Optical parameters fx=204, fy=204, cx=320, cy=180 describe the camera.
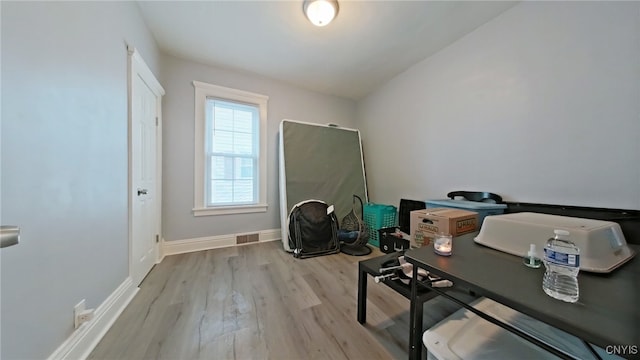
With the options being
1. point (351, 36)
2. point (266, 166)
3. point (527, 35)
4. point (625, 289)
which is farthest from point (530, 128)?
point (266, 166)

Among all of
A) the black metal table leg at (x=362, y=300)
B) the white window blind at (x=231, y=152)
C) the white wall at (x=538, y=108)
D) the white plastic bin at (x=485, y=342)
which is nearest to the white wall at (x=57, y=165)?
the white window blind at (x=231, y=152)

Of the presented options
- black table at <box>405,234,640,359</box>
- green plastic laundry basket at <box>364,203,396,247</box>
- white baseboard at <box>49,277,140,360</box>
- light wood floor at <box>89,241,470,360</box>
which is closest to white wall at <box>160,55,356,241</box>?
light wood floor at <box>89,241,470,360</box>

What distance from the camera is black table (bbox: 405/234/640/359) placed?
0.52m

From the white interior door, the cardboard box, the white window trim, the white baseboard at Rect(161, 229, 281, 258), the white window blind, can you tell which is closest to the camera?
the cardboard box

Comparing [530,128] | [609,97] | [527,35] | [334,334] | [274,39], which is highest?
[274,39]

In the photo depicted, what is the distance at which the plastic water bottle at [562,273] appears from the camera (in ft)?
2.19

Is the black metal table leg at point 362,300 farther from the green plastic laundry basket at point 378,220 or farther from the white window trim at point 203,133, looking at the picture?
the white window trim at point 203,133

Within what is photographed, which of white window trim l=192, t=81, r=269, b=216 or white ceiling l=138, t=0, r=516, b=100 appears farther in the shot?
white window trim l=192, t=81, r=269, b=216

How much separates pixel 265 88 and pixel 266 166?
1.18m

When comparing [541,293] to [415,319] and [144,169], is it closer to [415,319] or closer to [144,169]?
[415,319]

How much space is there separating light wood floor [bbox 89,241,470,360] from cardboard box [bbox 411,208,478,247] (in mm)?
501

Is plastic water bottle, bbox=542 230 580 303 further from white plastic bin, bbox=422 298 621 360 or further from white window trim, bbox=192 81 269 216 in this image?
white window trim, bbox=192 81 269 216

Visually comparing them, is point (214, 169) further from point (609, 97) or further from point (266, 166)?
point (609, 97)

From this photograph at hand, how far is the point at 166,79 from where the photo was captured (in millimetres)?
2564
